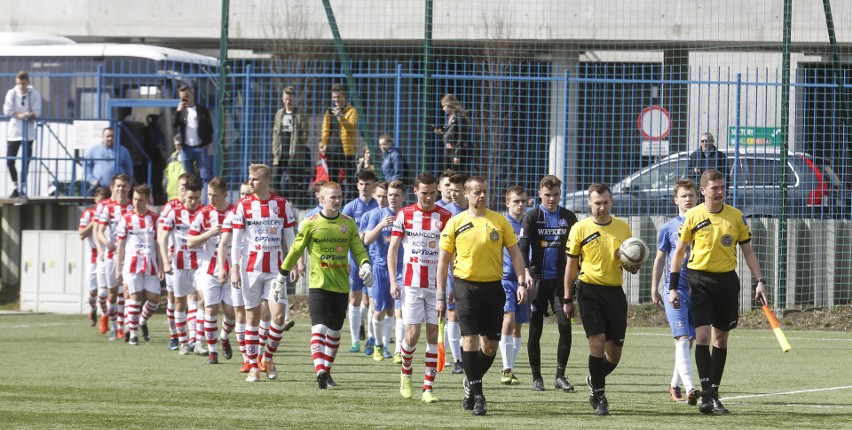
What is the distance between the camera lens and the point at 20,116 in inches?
930

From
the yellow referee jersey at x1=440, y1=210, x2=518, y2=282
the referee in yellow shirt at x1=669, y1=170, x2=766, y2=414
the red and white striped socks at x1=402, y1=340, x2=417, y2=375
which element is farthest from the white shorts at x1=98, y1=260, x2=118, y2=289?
the referee in yellow shirt at x1=669, y1=170, x2=766, y2=414

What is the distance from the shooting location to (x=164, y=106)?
24.9 metres

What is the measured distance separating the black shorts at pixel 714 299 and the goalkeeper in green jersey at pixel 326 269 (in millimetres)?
3161

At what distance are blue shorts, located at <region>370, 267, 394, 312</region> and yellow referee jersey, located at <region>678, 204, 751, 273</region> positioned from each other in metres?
5.30

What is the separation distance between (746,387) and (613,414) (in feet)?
8.34

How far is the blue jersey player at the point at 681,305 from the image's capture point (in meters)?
11.5

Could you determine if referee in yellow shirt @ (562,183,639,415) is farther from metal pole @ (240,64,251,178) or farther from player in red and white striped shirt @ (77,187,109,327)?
metal pole @ (240,64,251,178)

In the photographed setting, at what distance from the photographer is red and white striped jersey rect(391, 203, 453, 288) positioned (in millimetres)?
12398

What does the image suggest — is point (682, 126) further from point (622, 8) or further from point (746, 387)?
point (746, 387)

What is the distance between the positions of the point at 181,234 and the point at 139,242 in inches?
58.9

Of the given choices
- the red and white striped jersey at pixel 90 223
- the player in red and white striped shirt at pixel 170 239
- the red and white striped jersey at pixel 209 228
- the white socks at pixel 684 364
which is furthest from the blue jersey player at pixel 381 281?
the red and white striped jersey at pixel 90 223

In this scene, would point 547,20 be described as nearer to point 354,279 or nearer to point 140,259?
point 354,279

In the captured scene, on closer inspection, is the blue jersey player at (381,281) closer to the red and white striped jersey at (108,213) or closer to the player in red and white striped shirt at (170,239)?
the player in red and white striped shirt at (170,239)

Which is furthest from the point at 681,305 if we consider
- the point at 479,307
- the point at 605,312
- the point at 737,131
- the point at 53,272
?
the point at 53,272
